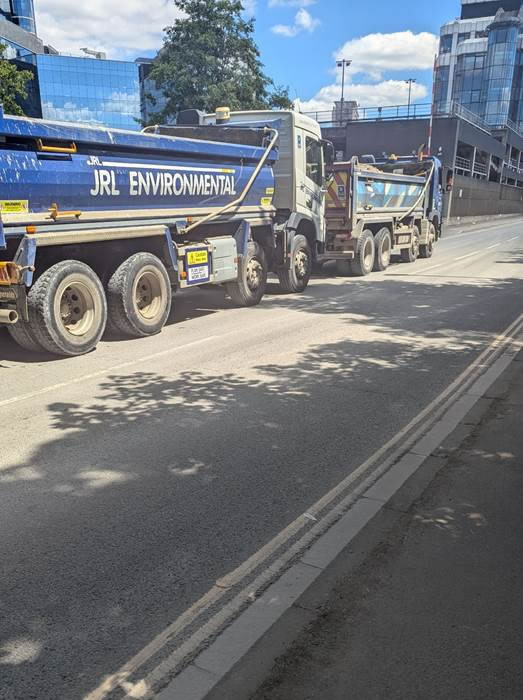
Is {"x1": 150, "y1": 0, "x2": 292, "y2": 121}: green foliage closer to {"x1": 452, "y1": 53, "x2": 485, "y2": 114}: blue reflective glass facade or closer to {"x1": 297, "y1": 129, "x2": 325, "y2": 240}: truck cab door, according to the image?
{"x1": 297, "y1": 129, "x2": 325, "y2": 240}: truck cab door

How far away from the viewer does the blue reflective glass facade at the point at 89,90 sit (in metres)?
72.5

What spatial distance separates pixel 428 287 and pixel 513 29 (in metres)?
115

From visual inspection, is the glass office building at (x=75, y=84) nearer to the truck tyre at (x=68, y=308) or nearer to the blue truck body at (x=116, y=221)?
the blue truck body at (x=116, y=221)

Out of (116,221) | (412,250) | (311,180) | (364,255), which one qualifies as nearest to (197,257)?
(116,221)

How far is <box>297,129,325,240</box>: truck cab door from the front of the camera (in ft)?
41.3

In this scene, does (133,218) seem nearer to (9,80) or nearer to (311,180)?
(311,180)

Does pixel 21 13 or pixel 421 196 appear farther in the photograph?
pixel 21 13

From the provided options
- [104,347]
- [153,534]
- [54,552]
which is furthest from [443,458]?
[104,347]

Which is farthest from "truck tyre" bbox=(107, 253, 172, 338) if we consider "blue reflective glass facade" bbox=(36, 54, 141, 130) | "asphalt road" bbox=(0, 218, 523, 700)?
"blue reflective glass facade" bbox=(36, 54, 141, 130)

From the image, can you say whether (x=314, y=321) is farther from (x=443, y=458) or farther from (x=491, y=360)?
(x=443, y=458)

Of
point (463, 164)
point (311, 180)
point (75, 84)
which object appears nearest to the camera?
point (311, 180)

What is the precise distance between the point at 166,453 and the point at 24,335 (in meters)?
3.85

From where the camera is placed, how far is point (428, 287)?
1412 cm

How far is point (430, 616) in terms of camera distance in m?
2.93
